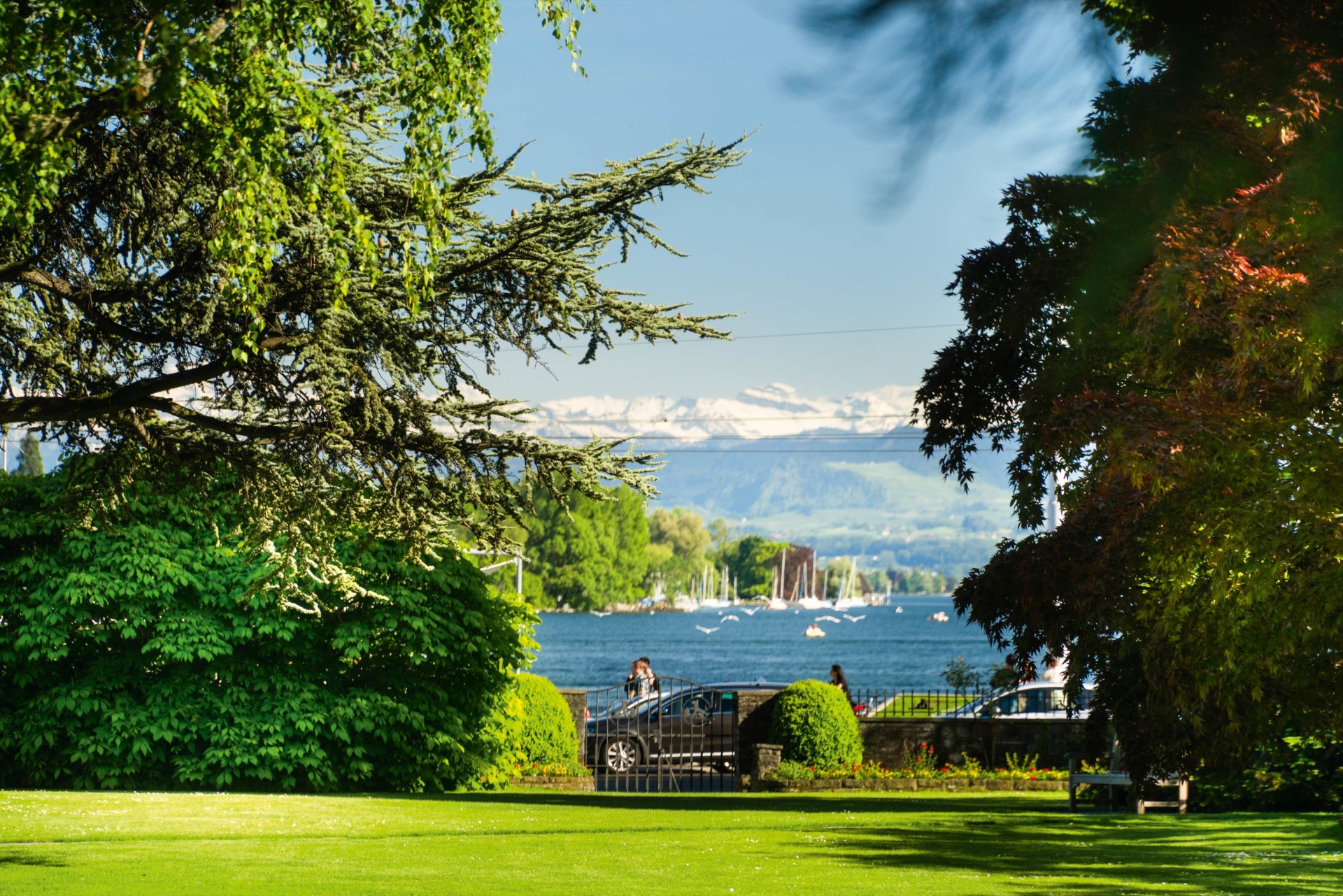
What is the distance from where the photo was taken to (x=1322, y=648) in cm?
1149

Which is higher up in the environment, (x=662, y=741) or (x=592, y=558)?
(x=592, y=558)

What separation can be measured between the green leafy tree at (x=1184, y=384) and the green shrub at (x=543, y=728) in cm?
730

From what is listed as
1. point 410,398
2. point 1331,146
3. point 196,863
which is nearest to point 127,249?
point 410,398

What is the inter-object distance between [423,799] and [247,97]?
1129cm

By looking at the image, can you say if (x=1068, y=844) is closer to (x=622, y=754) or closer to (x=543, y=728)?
(x=543, y=728)

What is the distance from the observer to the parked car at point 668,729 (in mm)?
23641

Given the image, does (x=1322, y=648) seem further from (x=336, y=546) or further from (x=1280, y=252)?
(x=336, y=546)

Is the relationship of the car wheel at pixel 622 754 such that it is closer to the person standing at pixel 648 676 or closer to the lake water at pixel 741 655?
the person standing at pixel 648 676

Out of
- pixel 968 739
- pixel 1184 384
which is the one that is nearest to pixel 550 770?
pixel 968 739

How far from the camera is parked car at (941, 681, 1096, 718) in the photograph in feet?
79.9

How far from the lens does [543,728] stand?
21.2m

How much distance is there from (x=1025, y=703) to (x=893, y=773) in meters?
16.7

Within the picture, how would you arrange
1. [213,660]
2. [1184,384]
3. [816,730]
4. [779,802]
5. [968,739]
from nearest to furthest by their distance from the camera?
[1184,384], [213,660], [779,802], [816,730], [968,739]

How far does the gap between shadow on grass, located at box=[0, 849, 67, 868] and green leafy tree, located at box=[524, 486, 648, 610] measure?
484 ft
